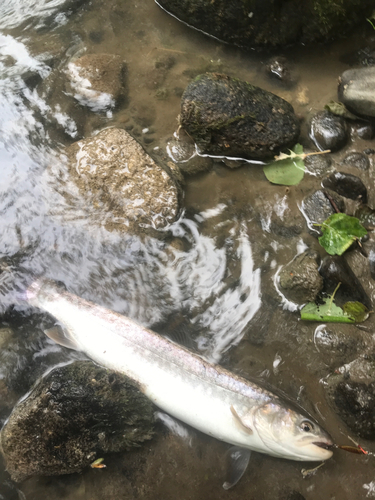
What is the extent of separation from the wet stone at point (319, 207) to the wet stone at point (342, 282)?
0.44 metres

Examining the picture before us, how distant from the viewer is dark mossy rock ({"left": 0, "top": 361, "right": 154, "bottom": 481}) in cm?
335

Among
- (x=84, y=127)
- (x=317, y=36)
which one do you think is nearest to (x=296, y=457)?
(x=84, y=127)

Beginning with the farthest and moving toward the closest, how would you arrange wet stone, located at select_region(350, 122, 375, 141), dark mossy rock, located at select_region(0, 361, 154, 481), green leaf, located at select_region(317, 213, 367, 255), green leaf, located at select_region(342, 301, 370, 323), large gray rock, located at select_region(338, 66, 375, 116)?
1. wet stone, located at select_region(350, 122, 375, 141)
2. large gray rock, located at select_region(338, 66, 375, 116)
3. green leaf, located at select_region(317, 213, 367, 255)
4. green leaf, located at select_region(342, 301, 370, 323)
5. dark mossy rock, located at select_region(0, 361, 154, 481)

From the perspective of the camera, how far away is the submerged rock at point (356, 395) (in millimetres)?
3373

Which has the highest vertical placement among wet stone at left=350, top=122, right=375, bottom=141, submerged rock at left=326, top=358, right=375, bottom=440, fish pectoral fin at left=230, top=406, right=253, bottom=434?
wet stone at left=350, top=122, right=375, bottom=141

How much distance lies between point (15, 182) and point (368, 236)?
3.99 metres

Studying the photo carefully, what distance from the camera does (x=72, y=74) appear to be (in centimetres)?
489

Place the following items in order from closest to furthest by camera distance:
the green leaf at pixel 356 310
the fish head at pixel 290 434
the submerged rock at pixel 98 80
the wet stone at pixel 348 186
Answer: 1. the fish head at pixel 290 434
2. the green leaf at pixel 356 310
3. the wet stone at pixel 348 186
4. the submerged rock at pixel 98 80

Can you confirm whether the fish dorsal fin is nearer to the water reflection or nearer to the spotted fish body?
the spotted fish body

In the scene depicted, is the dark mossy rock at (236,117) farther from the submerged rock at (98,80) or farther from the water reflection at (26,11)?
the water reflection at (26,11)

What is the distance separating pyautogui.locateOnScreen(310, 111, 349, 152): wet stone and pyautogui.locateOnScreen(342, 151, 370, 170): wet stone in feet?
0.55

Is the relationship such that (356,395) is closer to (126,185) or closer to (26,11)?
(126,185)

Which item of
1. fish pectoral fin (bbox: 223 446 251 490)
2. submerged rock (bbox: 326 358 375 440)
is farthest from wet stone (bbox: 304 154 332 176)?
fish pectoral fin (bbox: 223 446 251 490)

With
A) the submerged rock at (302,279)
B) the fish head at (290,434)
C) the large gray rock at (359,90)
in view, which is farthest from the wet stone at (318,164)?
the fish head at (290,434)
